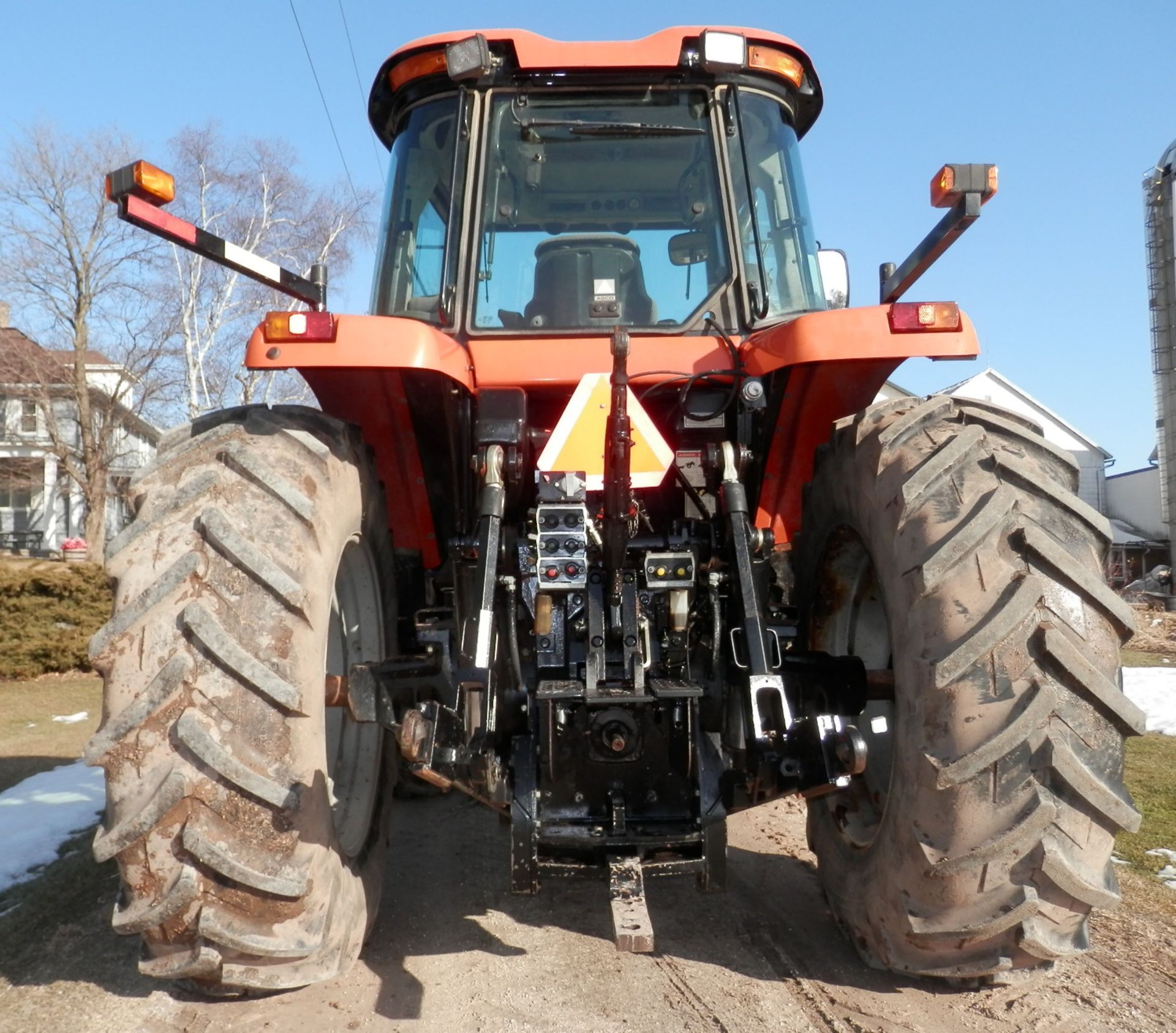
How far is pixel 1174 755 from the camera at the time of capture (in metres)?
6.06

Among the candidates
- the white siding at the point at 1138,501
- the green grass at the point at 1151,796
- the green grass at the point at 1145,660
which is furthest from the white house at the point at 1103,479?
the green grass at the point at 1151,796

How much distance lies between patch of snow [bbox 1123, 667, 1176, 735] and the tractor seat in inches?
193

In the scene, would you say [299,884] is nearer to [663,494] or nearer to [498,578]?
[498,578]

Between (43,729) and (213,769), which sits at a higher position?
(213,769)

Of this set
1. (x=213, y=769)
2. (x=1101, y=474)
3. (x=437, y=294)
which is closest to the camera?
(x=213, y=769)

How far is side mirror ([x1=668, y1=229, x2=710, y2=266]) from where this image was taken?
11.7ft

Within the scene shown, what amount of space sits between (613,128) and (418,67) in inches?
29.5

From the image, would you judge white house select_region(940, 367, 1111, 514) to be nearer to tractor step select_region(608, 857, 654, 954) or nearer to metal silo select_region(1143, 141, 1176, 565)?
metal silo select_region(1143, 141, 1176, 565)

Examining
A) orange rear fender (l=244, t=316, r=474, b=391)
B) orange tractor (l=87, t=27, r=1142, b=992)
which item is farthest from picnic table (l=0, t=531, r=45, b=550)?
orange rear fender (l=244, t=316, r=474, b=391)

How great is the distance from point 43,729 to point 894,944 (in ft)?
24.1

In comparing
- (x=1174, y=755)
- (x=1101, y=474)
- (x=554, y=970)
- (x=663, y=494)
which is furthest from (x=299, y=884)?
(x=1101, y=474)

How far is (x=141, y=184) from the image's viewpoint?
2463 mm

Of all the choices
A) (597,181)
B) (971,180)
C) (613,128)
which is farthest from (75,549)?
(971,180)

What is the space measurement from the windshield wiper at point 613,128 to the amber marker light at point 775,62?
0.32 m
